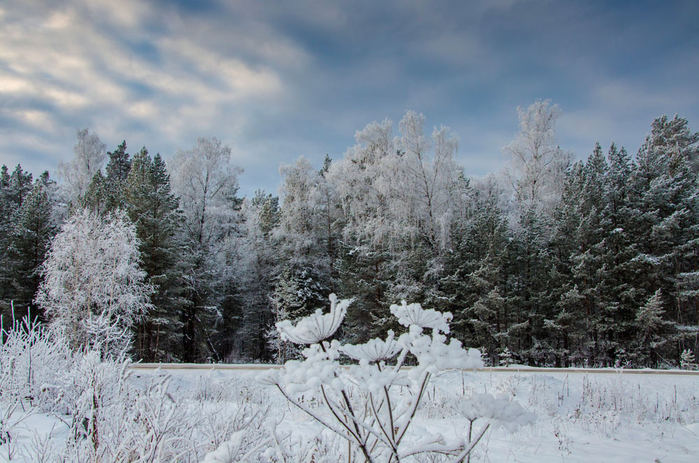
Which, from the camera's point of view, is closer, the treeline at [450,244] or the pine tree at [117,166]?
the treeline at [450,244]

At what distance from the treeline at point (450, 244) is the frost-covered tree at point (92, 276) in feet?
4.91

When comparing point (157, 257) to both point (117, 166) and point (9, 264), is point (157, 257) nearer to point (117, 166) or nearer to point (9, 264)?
point (9, 264)

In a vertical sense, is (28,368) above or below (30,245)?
below

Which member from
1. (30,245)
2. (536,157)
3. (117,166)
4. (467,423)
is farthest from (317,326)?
(117,166)

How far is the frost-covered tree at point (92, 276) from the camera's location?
16.1 m

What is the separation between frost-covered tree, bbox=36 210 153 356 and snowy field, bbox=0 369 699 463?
29.4 feet

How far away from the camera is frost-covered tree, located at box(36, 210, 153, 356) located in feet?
53.0

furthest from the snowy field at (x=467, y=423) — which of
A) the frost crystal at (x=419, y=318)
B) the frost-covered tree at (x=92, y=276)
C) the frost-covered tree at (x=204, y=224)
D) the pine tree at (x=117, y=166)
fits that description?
the pine tree at (x=117, y=166)

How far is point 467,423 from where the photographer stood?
17.1 feet

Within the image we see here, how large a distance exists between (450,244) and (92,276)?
15798 mm

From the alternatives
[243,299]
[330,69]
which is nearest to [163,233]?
[243,299]

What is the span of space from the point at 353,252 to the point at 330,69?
870 centimetres

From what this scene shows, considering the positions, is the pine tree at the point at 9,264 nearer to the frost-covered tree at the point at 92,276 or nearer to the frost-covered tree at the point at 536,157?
the frost-covered tree at the point at 92,276

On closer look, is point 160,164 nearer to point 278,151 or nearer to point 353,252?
point 278,151
